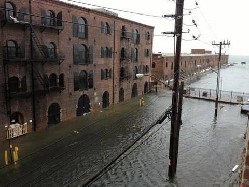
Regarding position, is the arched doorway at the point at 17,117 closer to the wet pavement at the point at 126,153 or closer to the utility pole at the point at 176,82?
the wet pavement at the point at 126,153

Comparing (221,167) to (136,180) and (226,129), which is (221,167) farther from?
(226,129)

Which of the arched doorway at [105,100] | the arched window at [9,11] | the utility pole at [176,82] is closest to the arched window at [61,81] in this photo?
the arched window at [9,11]

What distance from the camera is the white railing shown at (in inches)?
954

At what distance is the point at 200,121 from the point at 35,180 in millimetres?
21458

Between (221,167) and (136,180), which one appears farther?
(221,167)

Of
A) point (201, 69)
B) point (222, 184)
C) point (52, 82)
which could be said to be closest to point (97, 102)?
point (52, 82)

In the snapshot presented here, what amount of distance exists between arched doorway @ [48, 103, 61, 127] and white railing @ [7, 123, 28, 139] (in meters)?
3.41

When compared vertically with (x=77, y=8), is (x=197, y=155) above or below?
below

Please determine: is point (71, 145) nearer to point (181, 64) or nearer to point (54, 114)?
point (54, 114)

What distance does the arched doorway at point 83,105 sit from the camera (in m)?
33.6

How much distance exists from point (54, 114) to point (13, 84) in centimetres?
640

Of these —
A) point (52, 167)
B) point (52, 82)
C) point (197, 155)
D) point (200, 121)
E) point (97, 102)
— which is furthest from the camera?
point (97, 102)

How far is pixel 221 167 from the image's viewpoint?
789 inches

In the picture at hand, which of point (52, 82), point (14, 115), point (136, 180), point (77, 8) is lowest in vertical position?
point (136, 180)
